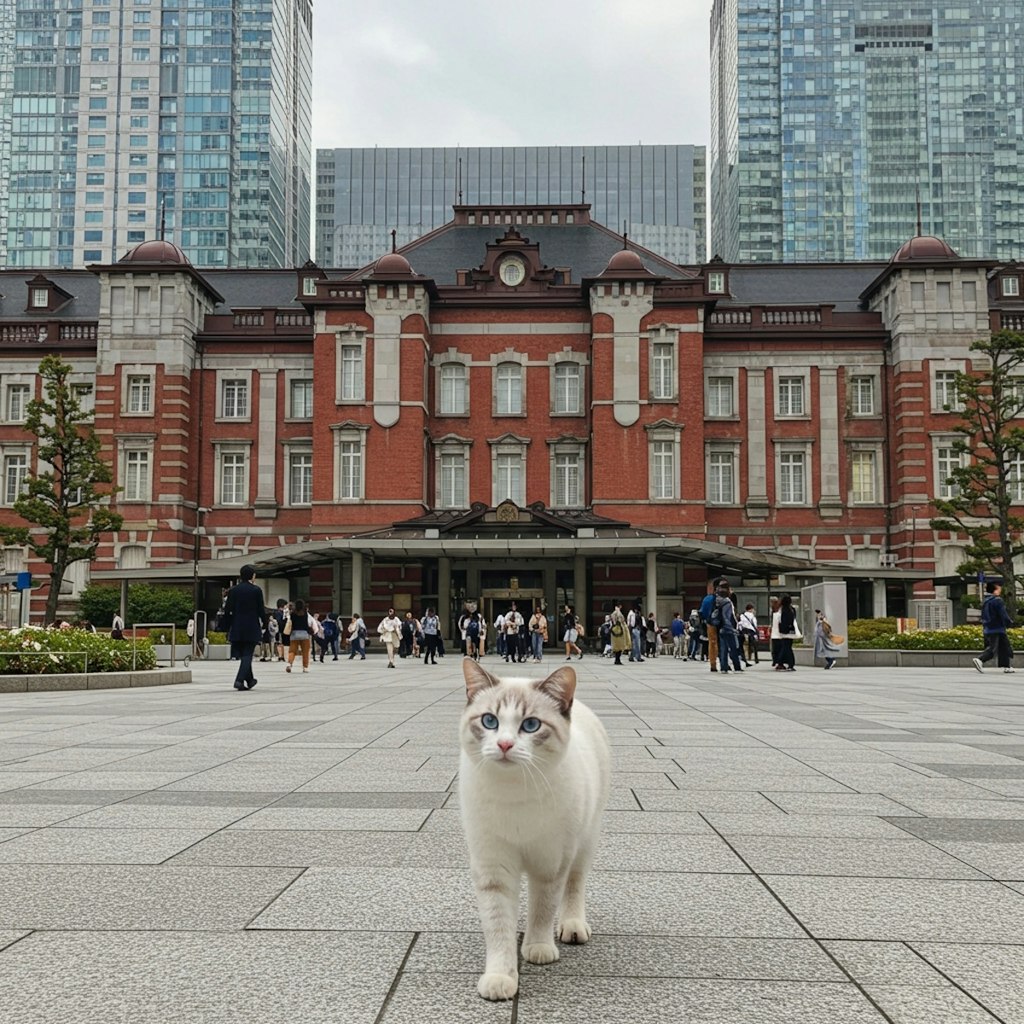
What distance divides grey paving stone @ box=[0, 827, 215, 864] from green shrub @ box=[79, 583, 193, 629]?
35.9 m

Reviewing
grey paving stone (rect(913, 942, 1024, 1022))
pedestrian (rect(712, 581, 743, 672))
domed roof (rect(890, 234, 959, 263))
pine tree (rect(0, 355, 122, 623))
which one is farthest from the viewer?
domed roof (rect(890, 234, 959, 263))

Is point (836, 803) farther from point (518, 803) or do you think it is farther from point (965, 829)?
point (518, 803)

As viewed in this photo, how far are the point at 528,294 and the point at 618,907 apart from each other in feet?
145

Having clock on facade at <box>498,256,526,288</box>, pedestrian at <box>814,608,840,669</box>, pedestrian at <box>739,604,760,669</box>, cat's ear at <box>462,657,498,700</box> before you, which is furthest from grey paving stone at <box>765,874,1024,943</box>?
clock on facade at <box>498,256,526,288</box>

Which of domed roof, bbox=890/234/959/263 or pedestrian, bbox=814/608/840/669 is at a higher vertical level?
domed roof, bbox=890/234/959/263

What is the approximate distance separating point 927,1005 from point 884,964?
386mm

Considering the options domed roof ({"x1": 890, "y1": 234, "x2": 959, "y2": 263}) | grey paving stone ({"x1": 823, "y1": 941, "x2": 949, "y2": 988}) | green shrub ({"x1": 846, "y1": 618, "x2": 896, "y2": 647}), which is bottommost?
green shrub ({"x1": 846, "y1": 618, "x2": 896, "y2": 647})

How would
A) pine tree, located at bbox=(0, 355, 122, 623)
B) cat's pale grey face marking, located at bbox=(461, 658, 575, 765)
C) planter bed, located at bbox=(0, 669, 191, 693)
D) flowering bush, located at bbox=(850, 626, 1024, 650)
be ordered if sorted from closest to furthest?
cat's pale grey face marking, located at bbox=(461, 658, 575, 765), planter bed, located at bbox=(0, 669, 191, 693), flowering bush, located at bbox=(850, 626, 1024, 650), pine tree, located at bbox=(0, 355, 122, 623)

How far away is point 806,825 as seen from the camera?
5.96 m

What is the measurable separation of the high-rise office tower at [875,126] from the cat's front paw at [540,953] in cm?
12774

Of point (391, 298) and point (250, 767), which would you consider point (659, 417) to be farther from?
point (250, 767)

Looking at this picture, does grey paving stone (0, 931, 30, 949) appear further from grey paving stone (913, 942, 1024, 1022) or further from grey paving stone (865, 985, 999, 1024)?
grey paving stone (913, 942, 1024, 1022)

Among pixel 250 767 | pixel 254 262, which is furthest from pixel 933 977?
pixel 254 262

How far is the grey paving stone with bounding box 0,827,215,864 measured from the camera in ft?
16.6
